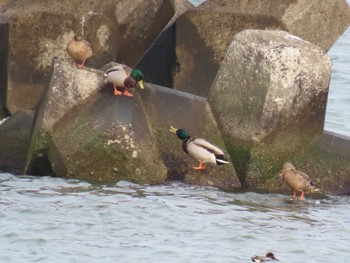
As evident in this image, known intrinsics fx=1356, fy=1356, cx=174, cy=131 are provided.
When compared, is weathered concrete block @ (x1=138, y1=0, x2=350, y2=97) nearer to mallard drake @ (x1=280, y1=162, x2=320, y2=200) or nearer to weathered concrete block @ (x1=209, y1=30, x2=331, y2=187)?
weathered concrete block @ (x1=209, y1=30, x2=331, y2=187)

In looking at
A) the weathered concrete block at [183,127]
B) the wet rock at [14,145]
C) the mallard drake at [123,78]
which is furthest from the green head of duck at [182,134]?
the wet rock at [14,145]

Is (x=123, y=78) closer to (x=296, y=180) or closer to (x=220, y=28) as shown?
(x=296, y=180)

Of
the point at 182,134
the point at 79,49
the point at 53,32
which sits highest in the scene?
the point at 53,32

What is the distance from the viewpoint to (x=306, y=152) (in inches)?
638

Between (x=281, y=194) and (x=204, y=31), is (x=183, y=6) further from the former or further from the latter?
(x=281, y=194)

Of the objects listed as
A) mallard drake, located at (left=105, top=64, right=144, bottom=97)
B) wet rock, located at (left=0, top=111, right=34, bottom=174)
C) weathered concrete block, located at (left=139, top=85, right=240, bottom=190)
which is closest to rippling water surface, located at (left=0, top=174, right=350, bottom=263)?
weathered concrete block, located at (left=139, top=85, right=240, bottom=190)

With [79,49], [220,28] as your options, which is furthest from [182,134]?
[220,28]

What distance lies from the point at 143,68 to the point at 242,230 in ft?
18.0

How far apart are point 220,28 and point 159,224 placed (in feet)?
15.9

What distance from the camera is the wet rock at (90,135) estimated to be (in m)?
15.6

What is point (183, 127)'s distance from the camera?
16266mm

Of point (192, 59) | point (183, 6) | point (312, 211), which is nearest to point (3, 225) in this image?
point (312, 211)

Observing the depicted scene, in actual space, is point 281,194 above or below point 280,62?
below

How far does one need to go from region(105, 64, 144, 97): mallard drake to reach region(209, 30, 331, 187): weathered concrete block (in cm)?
102
